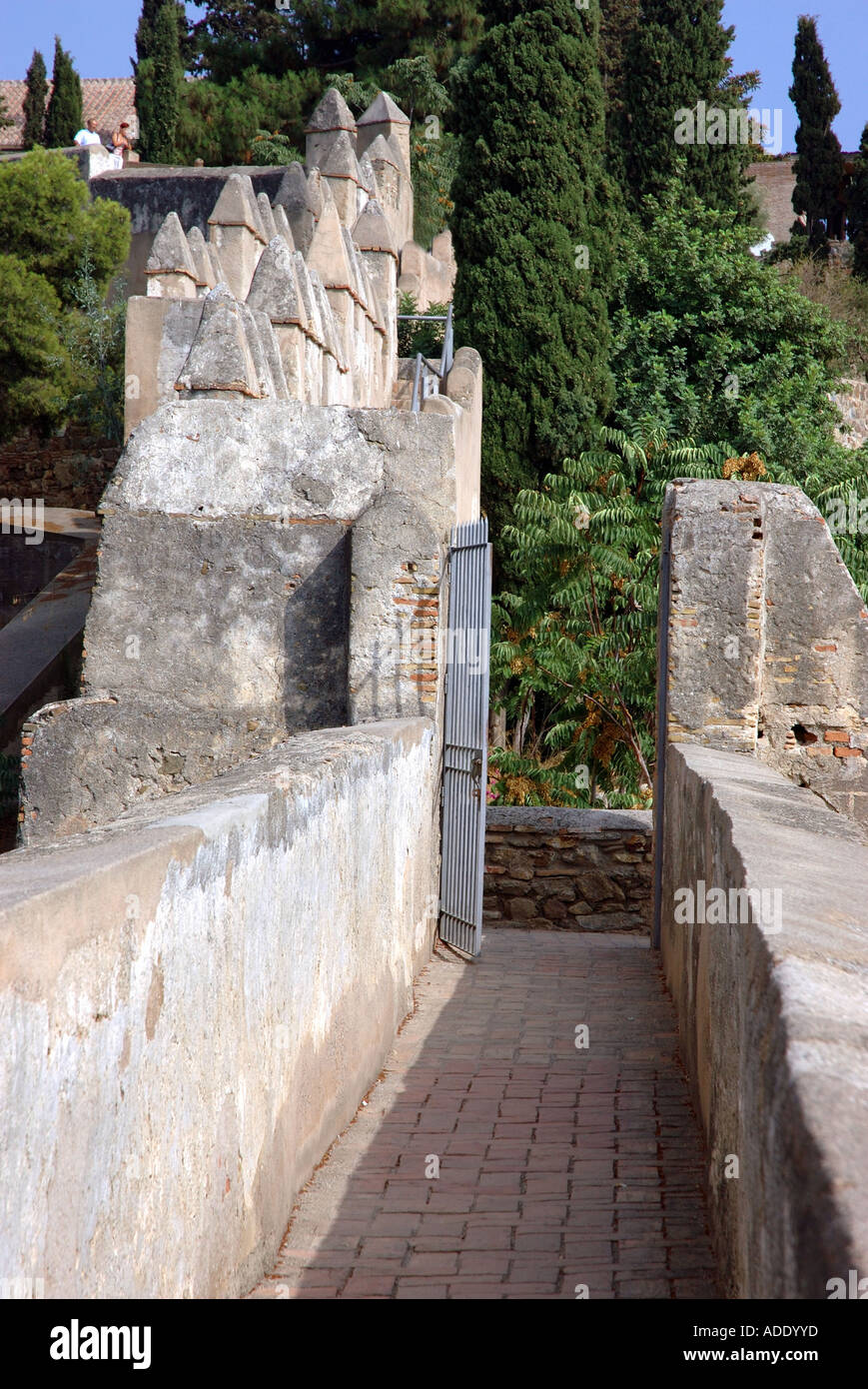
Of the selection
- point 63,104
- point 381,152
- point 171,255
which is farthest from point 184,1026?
point 63,104

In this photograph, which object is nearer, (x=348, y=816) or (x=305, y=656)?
(x=348, y=816)

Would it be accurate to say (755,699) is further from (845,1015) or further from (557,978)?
(845,1015)

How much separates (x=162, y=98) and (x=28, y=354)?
1612cm

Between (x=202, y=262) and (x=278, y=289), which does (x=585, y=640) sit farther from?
(x=202, y=262)

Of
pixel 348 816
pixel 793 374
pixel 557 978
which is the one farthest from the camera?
pixel 793 374

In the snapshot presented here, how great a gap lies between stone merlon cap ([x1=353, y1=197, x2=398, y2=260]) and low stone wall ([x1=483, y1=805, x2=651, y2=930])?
12.6 metres

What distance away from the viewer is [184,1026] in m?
2.71

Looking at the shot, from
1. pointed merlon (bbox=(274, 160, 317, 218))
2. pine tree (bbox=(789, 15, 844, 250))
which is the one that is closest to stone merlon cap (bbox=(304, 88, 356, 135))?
pointed merlon (bbox=(274, 160, 317, 218))

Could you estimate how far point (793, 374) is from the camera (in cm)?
2116

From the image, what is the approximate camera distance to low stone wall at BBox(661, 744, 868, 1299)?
1.67 metres

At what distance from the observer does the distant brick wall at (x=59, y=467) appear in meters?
22.2

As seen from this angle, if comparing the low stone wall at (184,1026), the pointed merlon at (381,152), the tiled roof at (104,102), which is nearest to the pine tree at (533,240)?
the pointed merlon at (381,152)

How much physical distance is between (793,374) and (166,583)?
1636 cm
